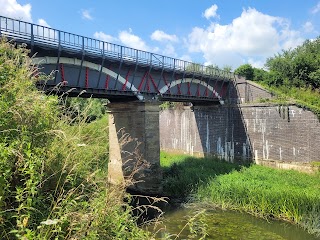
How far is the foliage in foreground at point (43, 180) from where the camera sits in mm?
3716

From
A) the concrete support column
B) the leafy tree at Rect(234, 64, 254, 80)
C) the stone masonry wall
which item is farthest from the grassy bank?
the leafy tree at Rect(234, 64, 254, 80)

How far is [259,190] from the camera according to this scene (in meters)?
15.3

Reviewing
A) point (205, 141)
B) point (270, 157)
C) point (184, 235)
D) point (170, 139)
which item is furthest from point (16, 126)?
point (170, 139)

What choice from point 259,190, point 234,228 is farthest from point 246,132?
point 234,228

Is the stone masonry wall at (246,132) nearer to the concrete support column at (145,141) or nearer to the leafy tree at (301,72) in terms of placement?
the leafy tree at (301,72)

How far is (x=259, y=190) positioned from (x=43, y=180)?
1330 centimetres

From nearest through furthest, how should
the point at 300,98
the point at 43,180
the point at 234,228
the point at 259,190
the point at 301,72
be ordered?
1. the point at 43,180
2. the point at 234,228
3. the point at 259,190
4. the point at 300,98
5. the point at 301,72

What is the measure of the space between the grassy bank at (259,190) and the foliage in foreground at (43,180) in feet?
34.7

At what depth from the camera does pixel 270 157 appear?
24.6 m

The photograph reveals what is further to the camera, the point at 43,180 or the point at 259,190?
the point at 259,190

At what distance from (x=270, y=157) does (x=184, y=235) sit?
602 inches

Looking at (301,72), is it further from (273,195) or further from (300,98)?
(273,195)

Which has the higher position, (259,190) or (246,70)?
(246,70)

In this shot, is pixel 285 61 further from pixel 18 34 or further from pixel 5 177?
pixel 5 177
